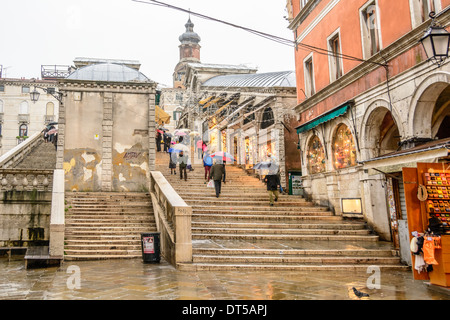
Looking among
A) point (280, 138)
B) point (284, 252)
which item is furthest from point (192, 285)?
point (280, 138)

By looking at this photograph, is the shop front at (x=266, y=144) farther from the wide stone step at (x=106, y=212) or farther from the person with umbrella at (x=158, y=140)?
the wide stone step at (x=106, y=212)

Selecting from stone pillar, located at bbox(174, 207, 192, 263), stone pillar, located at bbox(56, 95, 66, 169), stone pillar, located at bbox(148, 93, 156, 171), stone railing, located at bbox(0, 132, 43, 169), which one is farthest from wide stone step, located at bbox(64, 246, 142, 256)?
stone railing, located at bbox(0, 132, 43, 169)

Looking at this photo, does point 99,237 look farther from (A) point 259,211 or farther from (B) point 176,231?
(A) point 259,211

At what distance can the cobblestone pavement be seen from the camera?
593 centimetres

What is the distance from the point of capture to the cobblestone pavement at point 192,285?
593cm

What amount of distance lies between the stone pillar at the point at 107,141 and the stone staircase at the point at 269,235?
2.86m

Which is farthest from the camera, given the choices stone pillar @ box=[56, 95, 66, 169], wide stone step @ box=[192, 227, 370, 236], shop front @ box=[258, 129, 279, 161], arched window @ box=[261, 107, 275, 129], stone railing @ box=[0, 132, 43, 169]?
arched window @ box=[261, 107, 275, 129]

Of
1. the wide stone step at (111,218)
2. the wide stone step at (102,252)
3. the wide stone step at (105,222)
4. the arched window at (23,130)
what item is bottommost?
the wide stone step at (102,252)

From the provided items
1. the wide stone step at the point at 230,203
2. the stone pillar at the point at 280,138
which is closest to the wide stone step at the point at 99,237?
the wide stone step at the point at 230,203

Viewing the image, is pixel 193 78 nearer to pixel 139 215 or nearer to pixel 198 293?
pixel 139 215

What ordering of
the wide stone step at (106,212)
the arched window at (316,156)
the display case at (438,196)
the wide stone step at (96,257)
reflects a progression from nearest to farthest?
the display case at (438,196)
the wide stone step at (96,257)
the wide stone step at (106,212)
the arched window at (316,156)

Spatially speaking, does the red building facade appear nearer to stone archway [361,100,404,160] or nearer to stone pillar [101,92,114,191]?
stone archway [361,100,404,160]

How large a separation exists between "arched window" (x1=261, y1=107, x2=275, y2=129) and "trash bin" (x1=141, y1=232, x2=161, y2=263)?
43.8 feet

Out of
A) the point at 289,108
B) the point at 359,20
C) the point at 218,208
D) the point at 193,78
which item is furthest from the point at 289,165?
the point at 193,78
